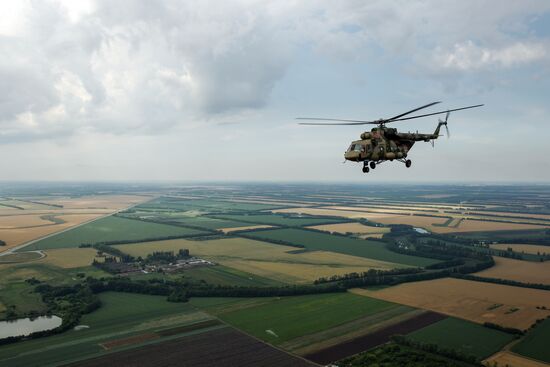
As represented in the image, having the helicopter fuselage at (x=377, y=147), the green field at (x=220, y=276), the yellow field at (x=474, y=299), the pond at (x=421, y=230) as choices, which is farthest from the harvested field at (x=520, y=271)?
the helicopter fuselage at (x=377, y=147)

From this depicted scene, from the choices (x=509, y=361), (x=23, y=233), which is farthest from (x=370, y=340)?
(x=23, y=233)

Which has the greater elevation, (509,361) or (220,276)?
(220,276)

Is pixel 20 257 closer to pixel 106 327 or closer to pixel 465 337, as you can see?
pixel 106 327

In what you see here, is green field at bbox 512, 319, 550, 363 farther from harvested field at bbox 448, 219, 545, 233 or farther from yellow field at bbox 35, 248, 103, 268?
harvested field at bbox 448, 219, 545, 233

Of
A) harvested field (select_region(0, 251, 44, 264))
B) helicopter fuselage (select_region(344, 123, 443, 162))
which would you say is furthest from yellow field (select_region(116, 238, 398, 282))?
helicopter fuselage (select_region(344, 123, 443, 162))

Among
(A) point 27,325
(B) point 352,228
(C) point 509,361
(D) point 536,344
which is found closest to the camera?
(C) point 509,361

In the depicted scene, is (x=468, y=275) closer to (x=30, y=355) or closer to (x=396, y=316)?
(x=396, y=316)

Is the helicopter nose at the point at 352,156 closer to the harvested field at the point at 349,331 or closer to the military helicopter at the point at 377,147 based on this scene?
the military helicopter at the point at 377,147
